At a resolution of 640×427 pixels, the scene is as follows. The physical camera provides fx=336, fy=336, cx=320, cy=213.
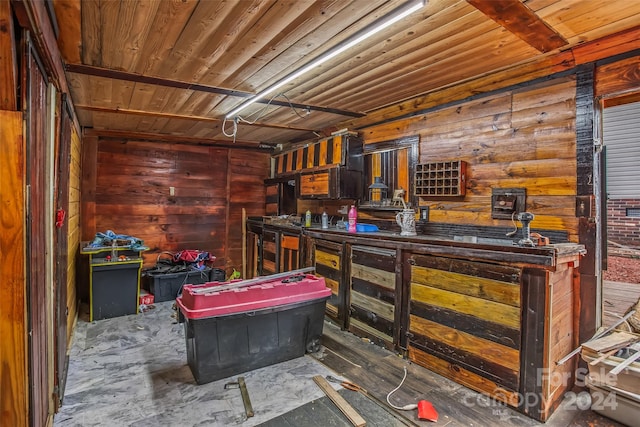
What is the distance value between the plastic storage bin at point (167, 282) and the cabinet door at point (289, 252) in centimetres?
136

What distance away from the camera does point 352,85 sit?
3.02 m

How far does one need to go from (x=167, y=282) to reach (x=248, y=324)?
8.71 feet

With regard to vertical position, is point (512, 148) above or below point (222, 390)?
above

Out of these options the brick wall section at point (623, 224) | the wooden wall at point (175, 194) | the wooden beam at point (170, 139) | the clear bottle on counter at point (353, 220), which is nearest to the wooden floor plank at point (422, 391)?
the clear bottle on counter at point (353, 220)

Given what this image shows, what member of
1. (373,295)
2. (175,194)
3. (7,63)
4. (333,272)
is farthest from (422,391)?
(175,194)

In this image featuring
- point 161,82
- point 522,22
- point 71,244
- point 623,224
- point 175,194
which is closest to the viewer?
point 522,22

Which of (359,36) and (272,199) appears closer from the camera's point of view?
(359,36)

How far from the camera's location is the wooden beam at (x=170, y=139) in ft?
16.0

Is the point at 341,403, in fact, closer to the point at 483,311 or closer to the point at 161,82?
the point at 483,311

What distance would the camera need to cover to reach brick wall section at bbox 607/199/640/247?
6.23 metres

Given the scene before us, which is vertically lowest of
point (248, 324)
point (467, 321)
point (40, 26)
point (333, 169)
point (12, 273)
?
point (248, 324)

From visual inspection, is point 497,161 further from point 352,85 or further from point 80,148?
point 80,148

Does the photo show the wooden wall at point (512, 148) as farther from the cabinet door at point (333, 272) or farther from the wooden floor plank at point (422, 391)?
the wooden floor plank at point (422, 391)

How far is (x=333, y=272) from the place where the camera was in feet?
12.0
